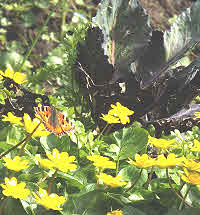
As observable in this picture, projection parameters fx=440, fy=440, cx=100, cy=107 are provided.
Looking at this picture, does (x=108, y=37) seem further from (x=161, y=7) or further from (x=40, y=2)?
(x=161, y=7)

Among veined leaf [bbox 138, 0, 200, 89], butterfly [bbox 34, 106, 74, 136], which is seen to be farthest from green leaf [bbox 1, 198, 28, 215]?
veined leaf [bbox 138, 0, 200, 89]

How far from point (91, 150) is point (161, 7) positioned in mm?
3398

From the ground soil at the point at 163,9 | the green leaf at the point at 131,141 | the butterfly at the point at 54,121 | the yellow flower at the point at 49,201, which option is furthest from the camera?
the ground soil at the point at 163,9

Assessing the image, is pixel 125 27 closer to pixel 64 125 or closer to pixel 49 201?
pixel 64 125

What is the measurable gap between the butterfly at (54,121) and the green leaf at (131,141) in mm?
227

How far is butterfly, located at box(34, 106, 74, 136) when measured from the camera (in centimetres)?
141

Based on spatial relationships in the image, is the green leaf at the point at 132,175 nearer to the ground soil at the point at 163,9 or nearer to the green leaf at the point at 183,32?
the green leaf at the point at 183,32

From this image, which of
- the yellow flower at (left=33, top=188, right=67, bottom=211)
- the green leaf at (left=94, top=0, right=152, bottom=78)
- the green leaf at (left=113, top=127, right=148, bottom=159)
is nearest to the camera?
the yellow flower at (left=33, top=188, right=67, bottom=211)

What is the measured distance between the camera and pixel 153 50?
2.21m

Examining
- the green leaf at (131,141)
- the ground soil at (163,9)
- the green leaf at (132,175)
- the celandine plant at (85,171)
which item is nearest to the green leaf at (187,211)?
the celandine plant at (85,171)

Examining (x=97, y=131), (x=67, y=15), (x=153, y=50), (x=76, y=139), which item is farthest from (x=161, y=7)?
(x=76, y=139)

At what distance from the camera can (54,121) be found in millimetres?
1453

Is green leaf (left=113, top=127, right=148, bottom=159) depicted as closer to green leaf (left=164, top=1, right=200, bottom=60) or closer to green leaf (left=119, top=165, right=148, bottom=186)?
green leaf (left=119, top=165, right=148, bottom=186)

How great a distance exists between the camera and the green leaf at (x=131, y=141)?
1.62 m
